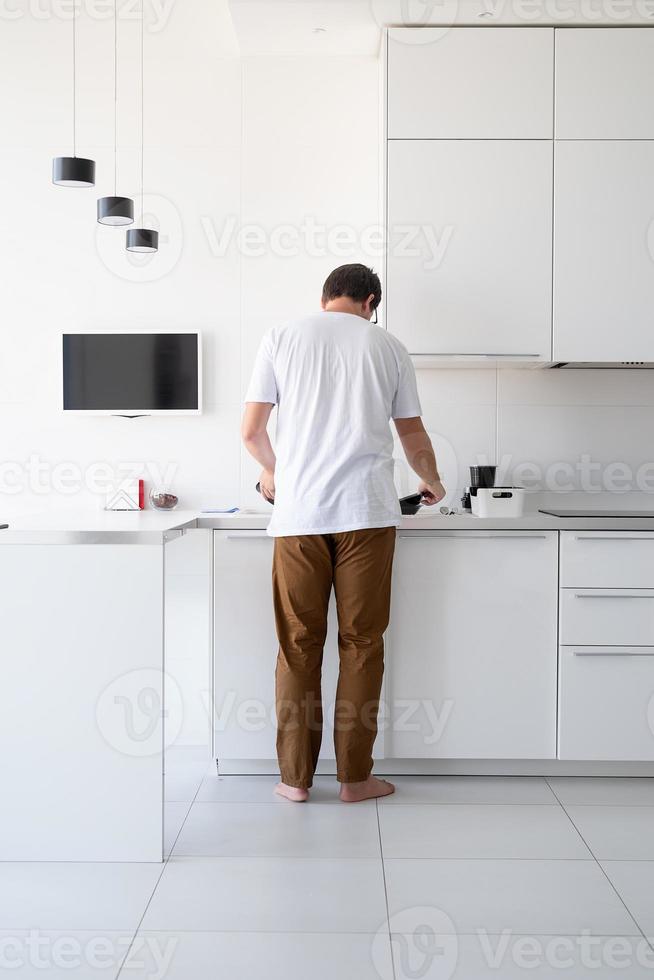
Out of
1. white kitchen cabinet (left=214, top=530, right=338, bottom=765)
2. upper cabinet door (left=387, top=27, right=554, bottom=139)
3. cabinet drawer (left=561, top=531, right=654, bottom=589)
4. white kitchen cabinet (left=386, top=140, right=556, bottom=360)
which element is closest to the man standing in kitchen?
white kitchen cabinet (left=214, top=530, right=338, bottom=765)

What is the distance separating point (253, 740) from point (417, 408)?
46.6 inches

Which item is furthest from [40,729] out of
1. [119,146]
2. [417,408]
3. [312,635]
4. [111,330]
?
[119,146]

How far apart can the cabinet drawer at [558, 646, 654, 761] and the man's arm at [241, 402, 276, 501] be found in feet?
3.55

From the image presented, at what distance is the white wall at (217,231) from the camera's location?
3365 mm

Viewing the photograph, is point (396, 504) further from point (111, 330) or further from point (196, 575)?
point (111, 330)

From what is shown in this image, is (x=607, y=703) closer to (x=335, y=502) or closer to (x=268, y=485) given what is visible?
(x=335, y=502)

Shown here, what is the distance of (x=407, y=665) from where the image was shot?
2787mm

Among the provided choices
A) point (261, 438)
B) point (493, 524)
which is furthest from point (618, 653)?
point (261, 438)

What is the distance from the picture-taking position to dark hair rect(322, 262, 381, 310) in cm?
258

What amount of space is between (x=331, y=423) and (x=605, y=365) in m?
1.31

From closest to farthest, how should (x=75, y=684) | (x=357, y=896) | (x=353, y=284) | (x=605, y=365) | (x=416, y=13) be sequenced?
1. (x=357, y=896)
2. (x=75, y=684)
3. (x=353, y=284)
4. (x=416, y=13)
5. (x=605, y=365)

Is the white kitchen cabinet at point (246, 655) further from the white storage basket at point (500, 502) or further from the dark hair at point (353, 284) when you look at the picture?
the dark hair at point (353, 284)

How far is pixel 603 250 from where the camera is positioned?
304cm

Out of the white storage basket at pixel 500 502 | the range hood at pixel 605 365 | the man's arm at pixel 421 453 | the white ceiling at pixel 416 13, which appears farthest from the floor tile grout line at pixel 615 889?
the white ceiling at pixel 416 13
